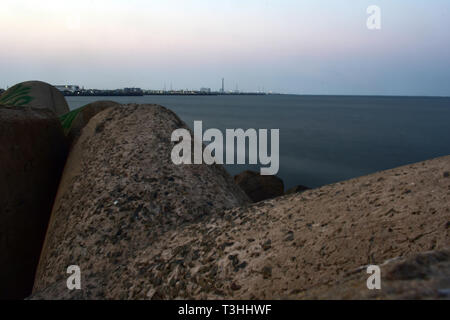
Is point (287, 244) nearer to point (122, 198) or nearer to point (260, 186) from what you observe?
point (122, 198)

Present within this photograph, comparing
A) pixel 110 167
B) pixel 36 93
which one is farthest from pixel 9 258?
pixel 36 93

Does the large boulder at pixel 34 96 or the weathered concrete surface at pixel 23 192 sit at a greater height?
the large boulder at pixel 34 96

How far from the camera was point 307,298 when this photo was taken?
111 centimetres

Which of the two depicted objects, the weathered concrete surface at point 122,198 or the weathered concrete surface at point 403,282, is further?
the weathered concrete surface at point 122,198

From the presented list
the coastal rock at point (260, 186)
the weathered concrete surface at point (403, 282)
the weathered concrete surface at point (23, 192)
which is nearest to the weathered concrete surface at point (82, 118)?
the weathered concrete surface at point (23, 192)

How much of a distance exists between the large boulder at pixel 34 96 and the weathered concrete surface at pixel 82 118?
4.47 ft

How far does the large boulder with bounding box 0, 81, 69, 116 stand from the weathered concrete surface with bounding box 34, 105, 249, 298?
2894mm

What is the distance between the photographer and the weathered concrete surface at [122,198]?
194cm

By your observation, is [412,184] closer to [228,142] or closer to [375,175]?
[375,175]

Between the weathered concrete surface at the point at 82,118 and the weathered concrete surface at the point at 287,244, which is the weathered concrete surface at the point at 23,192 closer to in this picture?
the weathered concrete surface at the point at 82,118

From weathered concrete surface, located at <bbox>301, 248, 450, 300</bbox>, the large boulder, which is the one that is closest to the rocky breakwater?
weathered concrete surface, located at <bbox>301, 248, 450, 300</bbox>

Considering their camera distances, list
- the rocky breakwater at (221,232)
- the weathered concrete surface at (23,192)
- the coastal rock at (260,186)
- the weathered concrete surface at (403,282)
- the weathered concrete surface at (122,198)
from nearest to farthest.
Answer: the weathered concrete surface at (403,282)
the rocky breakwater at (221,232)
the weathered concrete surface at (122,198)
the weathered concrete surface at (23,192)
the coastal rock at (260,186)

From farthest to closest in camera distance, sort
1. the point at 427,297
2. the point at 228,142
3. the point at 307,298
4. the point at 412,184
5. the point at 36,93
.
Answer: the point at 228,142
the point at 36,93
the point at 412,184
the point at 307,298
the point at 427,297
